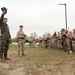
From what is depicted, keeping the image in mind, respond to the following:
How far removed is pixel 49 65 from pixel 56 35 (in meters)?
15.3

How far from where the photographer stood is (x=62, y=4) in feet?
119

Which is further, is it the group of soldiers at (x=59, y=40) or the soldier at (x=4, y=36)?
the group of soldiers at (x=59, y=40)

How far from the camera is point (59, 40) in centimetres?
2695

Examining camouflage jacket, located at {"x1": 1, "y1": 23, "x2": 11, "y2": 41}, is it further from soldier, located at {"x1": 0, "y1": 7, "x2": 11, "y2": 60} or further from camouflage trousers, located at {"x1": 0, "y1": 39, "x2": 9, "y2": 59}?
camouflage trousers, located at {"x1": 0, "y1": 39, "x2": 9, "y2": 59}

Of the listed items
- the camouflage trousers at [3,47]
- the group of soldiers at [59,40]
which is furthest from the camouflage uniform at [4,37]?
the group of soldiers at [59,40]

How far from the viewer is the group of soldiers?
22.0 meters

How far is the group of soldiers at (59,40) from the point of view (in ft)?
72.2

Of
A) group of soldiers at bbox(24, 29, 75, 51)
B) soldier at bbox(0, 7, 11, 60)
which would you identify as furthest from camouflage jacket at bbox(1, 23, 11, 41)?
group of soldiers at bbox(24, 29, 75, 51)

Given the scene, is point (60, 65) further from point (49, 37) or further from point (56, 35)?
point (49, 37)

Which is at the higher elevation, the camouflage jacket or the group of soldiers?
the camouflage jacket

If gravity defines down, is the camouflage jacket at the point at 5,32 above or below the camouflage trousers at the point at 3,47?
above

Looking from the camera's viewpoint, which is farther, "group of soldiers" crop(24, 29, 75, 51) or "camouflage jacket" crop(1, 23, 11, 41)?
"group of soldiers" crop(24, 29, 75, 51)

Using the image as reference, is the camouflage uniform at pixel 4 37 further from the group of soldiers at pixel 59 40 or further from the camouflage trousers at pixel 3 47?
the group of soldiers at pixel 59 40

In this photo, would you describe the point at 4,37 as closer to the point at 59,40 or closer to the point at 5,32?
the point at 5,32
